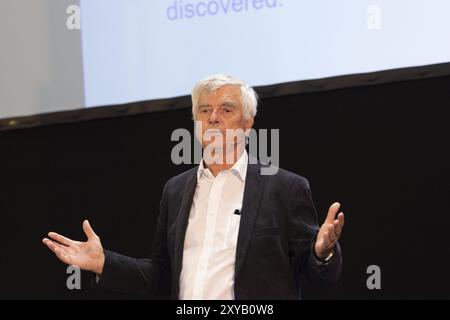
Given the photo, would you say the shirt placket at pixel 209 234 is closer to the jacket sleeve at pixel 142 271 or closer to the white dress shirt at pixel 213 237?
the white dress shirt at pixel 213 237

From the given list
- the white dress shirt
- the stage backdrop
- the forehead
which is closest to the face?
the forehead

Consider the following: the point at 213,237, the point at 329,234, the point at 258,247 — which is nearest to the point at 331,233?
the point at 329,234

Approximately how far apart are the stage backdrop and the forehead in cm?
87

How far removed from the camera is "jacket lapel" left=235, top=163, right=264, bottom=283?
241 cm

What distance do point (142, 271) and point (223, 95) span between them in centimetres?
62

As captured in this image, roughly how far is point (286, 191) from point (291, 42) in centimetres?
104

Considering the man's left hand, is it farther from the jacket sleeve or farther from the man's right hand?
the man's right hand

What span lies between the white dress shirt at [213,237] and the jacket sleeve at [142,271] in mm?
192

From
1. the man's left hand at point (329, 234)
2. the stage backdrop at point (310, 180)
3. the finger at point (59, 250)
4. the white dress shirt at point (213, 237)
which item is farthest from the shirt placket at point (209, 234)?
the stage backdrop at point (310, 180)

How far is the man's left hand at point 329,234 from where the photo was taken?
90.4 inches
